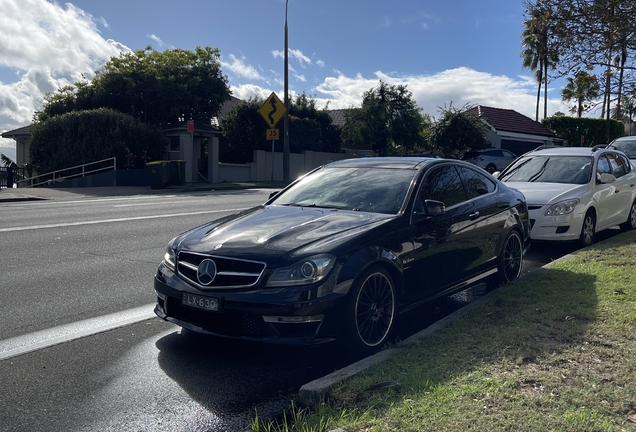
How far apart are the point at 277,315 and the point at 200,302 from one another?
0.63 m

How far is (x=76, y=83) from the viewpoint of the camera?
32.9 metres

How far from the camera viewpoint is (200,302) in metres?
4.54

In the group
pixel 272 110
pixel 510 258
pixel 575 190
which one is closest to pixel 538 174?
pixel 575 190

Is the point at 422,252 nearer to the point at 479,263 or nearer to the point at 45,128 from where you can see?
the point at 479,263

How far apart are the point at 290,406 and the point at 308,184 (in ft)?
9.57

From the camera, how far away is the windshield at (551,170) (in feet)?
33.1

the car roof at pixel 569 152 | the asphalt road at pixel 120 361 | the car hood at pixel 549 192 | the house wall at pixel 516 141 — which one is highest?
the house wall at pixel 516 141

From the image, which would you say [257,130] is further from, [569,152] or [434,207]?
[434,207]

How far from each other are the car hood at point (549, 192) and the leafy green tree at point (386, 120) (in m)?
29.8

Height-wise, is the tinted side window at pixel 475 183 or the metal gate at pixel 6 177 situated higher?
the tinted side window at pixel 475 183

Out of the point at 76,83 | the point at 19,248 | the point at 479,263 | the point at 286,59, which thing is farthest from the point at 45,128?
the point at 479,263

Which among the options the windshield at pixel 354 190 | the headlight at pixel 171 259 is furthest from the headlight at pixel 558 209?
the headlight at pixel 171 259

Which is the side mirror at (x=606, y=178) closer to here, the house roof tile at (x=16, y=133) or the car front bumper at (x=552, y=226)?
the car front bumper at (x=552, y=226)

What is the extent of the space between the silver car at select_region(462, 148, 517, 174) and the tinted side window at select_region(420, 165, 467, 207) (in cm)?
2727
